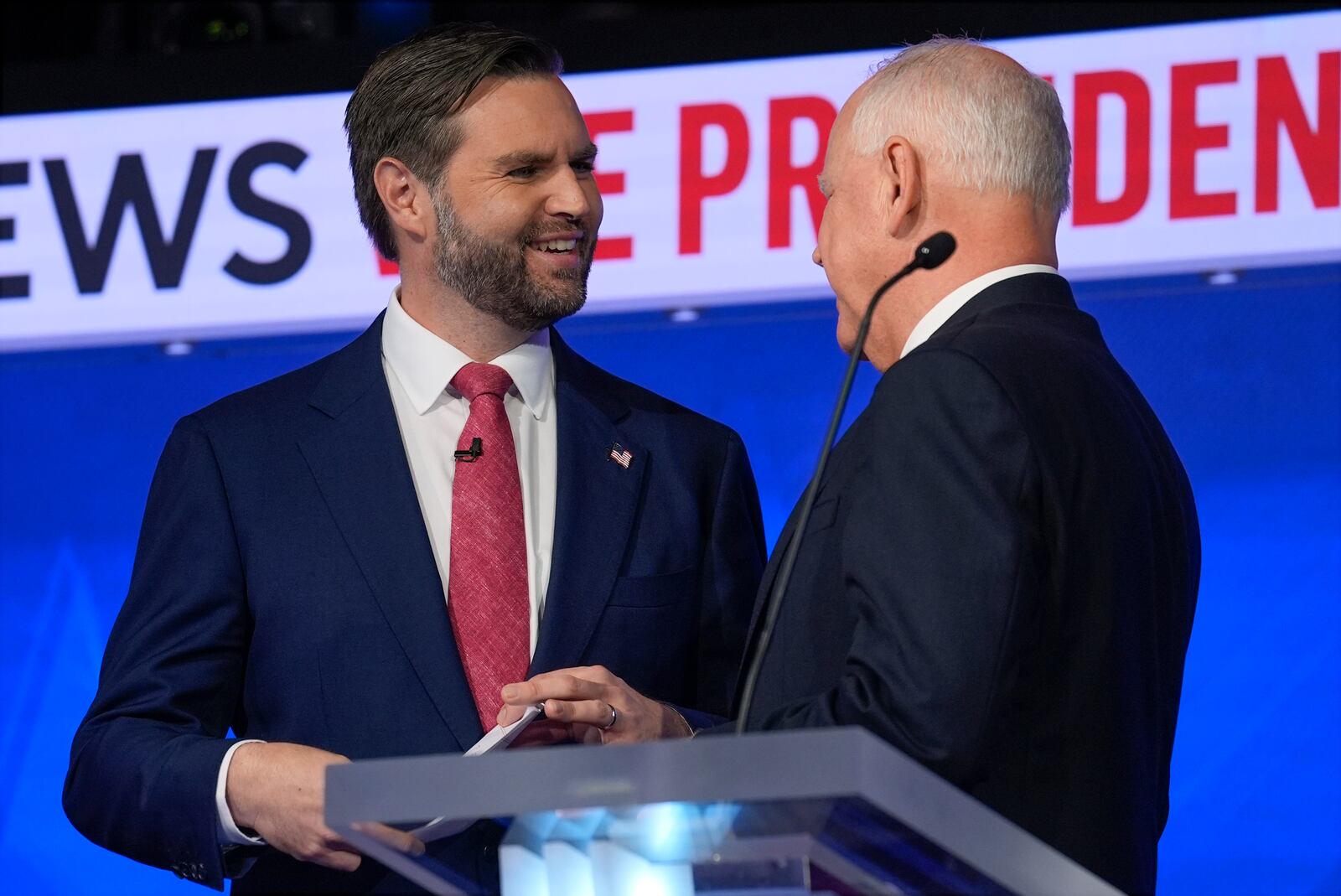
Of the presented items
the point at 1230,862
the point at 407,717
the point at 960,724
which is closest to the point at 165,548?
the point at 407,717

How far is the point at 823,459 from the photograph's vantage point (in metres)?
1.63

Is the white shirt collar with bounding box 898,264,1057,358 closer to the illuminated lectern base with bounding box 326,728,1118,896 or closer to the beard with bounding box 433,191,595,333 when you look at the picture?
the beard with bounding box 433,191,595,333

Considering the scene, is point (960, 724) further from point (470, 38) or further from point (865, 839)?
point (470, 38)

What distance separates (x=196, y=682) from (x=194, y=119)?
204 cm

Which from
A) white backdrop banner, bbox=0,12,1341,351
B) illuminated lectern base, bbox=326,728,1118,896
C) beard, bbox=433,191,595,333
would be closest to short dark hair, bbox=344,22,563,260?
beard, bbox=433,191,595,333

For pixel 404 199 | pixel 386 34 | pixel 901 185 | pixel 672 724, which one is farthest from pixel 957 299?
pixel 386 34

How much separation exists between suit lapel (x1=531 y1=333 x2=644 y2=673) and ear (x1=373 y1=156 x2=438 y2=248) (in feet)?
0.76

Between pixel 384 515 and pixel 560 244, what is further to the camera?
pixel 560 244

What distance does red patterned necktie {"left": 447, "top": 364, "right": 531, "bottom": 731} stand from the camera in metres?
2.28

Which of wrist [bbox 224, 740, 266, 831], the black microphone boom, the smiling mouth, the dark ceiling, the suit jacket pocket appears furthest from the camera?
the dark ceiling

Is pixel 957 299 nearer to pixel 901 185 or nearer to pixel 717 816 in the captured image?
pixel 901 185

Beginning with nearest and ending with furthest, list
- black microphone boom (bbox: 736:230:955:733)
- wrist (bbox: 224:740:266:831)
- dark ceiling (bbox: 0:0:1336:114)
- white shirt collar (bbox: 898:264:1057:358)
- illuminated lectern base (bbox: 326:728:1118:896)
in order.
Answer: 1. illuminated lectern base (bbox: 326:728:1118:896)
2. black microphone boom (bbox: 736:230:955:733)
3. white shirt collar (bbox: 898:264:1057:358)
4. wrist (bbox: 224:740:266:831)
5. dark ceiling (bbox: 0:0:1336:114)

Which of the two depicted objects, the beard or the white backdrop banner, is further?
the white backdrop banner

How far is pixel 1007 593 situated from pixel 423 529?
916 mm
